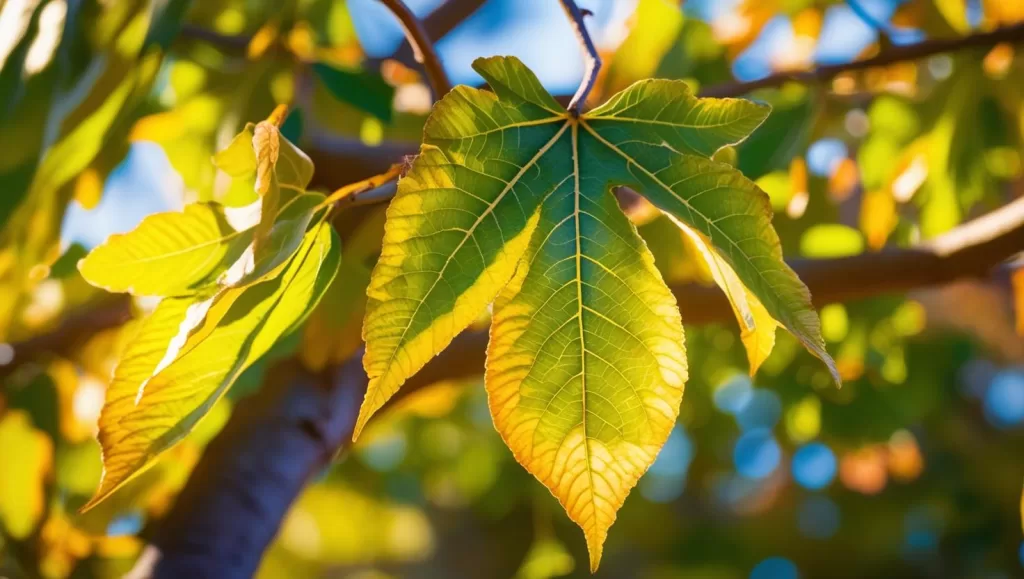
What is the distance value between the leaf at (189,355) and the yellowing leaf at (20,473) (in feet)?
2.53

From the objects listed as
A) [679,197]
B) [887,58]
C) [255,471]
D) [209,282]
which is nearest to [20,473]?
[255,471]

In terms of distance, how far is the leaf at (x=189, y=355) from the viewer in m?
0.44

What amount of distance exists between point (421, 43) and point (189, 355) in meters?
0.27

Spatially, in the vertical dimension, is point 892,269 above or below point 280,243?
above

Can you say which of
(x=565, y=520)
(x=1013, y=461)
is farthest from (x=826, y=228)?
(x=1013, y=461)

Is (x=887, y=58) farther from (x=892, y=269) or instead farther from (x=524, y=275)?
(x=524, y=275)

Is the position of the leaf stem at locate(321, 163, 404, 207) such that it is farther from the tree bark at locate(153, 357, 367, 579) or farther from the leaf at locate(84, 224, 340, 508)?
the tree bark at locate(153, 357, 367, 579)

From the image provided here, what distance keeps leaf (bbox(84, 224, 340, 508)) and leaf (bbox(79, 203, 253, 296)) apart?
23 millimetres

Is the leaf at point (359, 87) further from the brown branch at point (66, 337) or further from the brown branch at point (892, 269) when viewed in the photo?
the brown branch at point (66, 337)

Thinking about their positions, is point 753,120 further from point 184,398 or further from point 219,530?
point 219,530

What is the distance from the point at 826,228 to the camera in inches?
45.2

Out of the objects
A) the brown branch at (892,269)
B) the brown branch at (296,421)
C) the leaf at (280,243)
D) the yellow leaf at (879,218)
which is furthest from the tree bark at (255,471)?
the yellow leaf at (879,218)

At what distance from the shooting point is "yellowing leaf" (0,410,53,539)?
1.10 metres

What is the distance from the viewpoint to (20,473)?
3.63 ft
